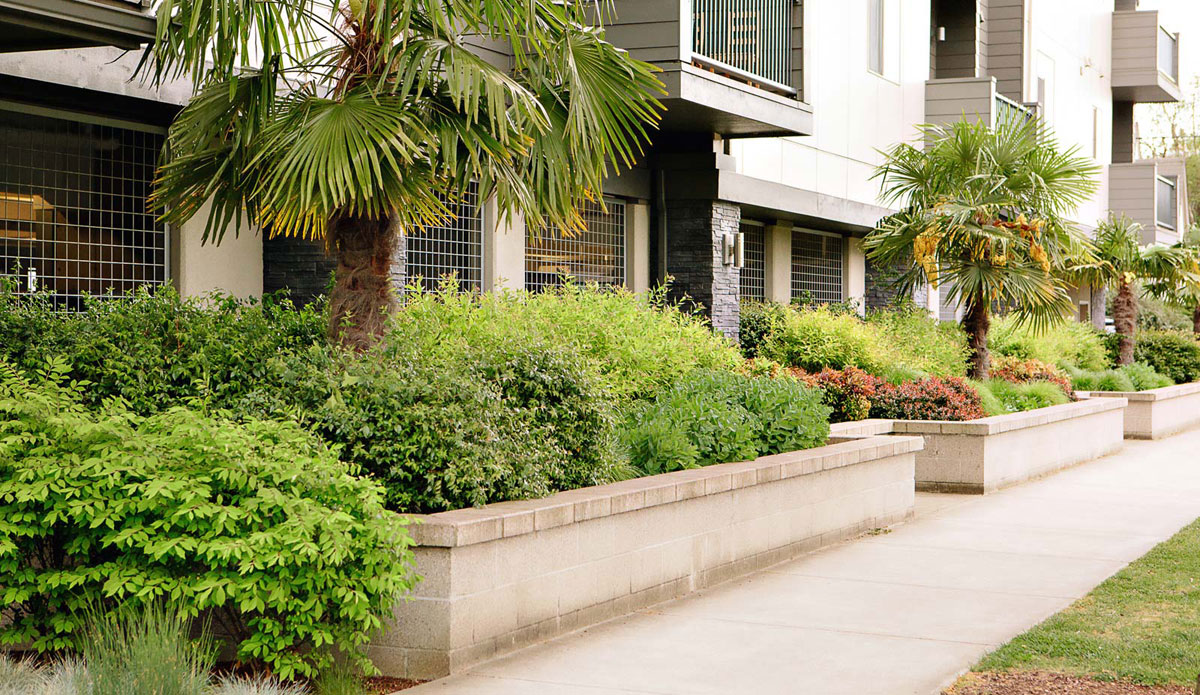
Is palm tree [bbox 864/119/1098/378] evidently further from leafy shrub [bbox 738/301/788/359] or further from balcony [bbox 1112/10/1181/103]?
balcony [bbox 1112/10/1181/103]

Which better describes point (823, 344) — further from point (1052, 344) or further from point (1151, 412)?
point (1052, 344)

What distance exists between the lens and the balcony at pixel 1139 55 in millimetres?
33719

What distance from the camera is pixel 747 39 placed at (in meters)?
15.4

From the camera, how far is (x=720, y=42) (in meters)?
14.8

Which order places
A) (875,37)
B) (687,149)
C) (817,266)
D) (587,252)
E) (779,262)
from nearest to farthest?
(587,252), (687,149), (779,262), (817,266), (875,37)

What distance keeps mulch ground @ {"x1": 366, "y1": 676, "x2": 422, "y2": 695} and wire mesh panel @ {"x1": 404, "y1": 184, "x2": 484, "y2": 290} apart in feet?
22.6

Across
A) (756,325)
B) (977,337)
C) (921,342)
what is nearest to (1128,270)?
(921,342)

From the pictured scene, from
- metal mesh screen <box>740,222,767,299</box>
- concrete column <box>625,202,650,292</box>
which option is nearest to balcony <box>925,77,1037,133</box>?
metal mesh screen <box>740,222,767,299</box>

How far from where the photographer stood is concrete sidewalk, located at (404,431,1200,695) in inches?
244

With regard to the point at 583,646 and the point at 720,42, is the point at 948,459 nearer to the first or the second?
the point at 720,42

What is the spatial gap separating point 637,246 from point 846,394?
12.0 ft

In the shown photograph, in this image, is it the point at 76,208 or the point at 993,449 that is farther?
the point at 993,449

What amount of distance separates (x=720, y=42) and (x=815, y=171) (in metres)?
5.35

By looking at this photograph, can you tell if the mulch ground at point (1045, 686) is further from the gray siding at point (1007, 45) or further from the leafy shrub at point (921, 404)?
the gray siding at point (1007, 45)
